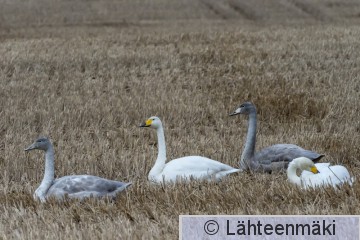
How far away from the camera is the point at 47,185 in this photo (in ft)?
21.4

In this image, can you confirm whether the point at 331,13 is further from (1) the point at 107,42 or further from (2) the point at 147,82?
(2) the point at 147,82

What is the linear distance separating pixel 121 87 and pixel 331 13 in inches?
976

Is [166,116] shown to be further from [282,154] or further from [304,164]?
[304,164]

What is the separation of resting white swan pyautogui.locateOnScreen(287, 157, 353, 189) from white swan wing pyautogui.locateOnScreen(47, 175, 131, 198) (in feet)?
4.56

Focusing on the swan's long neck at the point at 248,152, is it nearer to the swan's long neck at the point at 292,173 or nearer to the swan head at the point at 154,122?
the swan head at the point at 154,122

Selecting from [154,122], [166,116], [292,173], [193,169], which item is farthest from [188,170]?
[166,116]

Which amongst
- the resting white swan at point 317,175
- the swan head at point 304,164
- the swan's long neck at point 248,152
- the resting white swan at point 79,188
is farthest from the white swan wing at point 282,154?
the resting white swan at point 79,188

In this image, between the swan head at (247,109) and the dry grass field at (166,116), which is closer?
the dry grass field at (166,116)

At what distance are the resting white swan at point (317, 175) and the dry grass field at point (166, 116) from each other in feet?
0.55

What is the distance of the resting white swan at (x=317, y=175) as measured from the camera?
6.13 m

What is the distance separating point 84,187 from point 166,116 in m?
5.30

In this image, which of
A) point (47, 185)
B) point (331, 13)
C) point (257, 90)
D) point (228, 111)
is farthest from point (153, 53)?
point (331, 13)

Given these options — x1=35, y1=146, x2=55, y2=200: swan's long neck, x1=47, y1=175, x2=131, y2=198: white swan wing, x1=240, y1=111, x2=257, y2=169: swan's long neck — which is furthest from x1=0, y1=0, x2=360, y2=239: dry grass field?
x1=240, y1=111, x2=257, y2=169: swan's long neck

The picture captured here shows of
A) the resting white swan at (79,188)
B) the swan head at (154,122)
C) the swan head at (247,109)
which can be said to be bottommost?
the resting white swan at (79,188)
